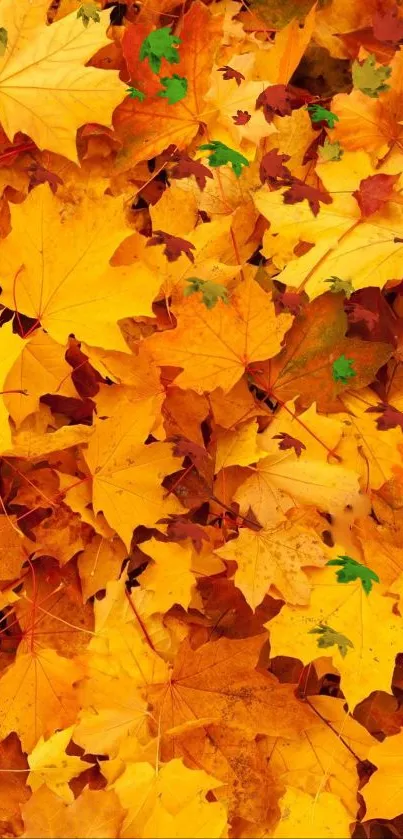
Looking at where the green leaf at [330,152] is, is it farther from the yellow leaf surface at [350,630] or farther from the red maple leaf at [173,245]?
the yellow leaf surface at [350,630]

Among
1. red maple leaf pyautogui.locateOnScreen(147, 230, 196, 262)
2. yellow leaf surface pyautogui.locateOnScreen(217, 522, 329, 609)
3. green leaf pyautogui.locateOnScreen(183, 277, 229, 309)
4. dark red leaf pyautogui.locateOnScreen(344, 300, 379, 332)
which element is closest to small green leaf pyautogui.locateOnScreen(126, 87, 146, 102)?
red maple leaf pyautogui.locateOnScreen(147, 230, 196, 262)

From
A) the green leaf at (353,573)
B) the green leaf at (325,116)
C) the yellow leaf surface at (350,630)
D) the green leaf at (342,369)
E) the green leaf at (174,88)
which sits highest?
the green leaf at (174,88)

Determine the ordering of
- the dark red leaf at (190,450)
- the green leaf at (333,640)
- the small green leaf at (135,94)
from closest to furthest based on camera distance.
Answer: the green leaf at (333,640) → the dark red leaf at (190,450) → the small green leaf at (135,94)

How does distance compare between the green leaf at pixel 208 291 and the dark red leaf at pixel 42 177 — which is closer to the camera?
the green leaf at pixel 208 291

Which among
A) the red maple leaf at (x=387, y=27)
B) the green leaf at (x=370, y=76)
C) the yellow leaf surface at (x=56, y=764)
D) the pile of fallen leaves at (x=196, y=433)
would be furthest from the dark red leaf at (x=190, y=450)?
the red maple leaf at (x=387, y=27)

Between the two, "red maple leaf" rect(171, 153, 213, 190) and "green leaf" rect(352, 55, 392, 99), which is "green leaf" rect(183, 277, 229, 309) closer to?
"red maple leaf" rect(171, 153, 213, 190)

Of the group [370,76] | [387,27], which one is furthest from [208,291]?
[387,27]

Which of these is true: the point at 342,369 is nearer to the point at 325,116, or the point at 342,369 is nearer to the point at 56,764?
the point at 325,116

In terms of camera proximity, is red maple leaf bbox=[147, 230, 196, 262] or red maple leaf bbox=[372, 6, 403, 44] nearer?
red maple leaf bbox=[147, 230, 196, 262]
